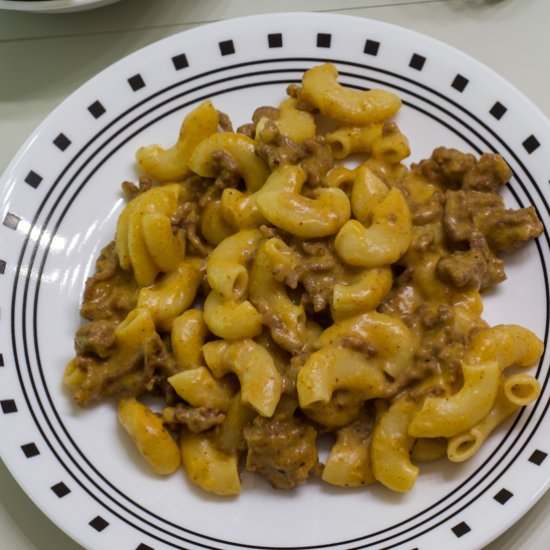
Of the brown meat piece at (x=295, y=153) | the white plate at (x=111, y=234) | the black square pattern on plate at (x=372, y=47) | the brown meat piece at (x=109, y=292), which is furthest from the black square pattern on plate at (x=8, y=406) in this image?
Answer: the black square pattern on plate at (x=372, y=47)

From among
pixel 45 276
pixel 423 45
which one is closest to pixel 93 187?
pixel 45 276

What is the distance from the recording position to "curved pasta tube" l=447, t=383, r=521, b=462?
1.31 metres

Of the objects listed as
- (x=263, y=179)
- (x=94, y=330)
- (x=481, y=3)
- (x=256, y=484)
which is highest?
(x=481, y=3)

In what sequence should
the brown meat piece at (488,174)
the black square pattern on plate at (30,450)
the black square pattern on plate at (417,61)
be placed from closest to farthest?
the black square pattern on plate at (30,450) < the brown meat piece at (488,174) < the black square pattern on plate at (417,61)

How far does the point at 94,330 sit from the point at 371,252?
1.72 ft

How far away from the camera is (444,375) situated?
1347mm

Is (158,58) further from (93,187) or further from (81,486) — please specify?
(81,486)

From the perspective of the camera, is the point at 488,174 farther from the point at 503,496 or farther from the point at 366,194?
the point at 503,496

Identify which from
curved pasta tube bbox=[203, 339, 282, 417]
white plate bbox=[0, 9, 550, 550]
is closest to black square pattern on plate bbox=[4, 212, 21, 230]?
white plate bbox=[0, 9, 550, 550]

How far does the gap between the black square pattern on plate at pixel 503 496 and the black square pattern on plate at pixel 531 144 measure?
64 cm

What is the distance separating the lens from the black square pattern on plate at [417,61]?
1.61 metres

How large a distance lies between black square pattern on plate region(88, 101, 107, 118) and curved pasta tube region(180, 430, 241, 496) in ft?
2.25

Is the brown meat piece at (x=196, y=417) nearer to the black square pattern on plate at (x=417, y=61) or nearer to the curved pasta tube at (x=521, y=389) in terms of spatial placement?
the curved pasta tube at (x=521, y=389)

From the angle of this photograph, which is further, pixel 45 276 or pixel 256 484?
pixel 45 276
